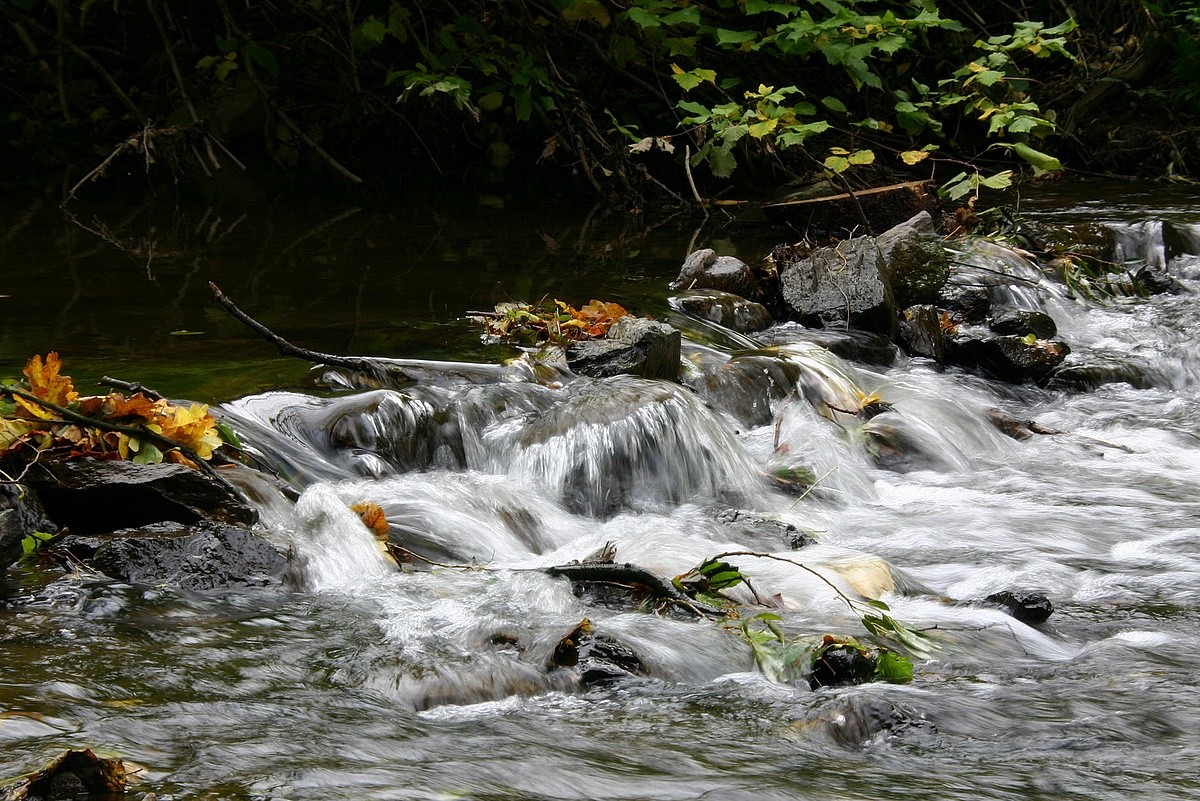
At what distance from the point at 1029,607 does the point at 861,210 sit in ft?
17.0

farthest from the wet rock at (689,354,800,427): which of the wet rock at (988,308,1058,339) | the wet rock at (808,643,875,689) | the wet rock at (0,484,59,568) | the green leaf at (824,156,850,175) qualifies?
the wet rock at (0,484,59,568)

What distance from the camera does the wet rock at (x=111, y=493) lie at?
3.13 meters

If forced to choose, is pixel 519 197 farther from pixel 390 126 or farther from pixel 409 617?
pixel 409 617

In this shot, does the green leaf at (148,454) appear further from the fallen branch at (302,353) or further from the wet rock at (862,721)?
the wet rock at (862,721)

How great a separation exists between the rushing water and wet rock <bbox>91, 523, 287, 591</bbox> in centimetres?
7

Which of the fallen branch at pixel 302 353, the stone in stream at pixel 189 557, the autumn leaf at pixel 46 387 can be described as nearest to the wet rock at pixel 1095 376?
the fallen branch at pixel 302 353

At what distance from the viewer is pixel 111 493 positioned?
3.12 meters

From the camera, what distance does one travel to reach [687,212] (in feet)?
31.0

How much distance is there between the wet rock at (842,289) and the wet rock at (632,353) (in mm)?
1496

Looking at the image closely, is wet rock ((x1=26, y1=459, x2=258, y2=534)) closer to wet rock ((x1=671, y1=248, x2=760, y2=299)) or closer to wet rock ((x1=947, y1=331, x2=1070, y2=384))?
wet rock ((x1=671, y1=248, x2=760, y2=299))

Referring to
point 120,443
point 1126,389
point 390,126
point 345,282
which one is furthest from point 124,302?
point 390,126

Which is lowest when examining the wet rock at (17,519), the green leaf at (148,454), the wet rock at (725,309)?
the wet rock at (17,519)

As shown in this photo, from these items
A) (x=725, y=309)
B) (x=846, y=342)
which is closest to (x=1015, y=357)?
(x=846, y=342)

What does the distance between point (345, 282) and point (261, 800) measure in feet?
16.0
